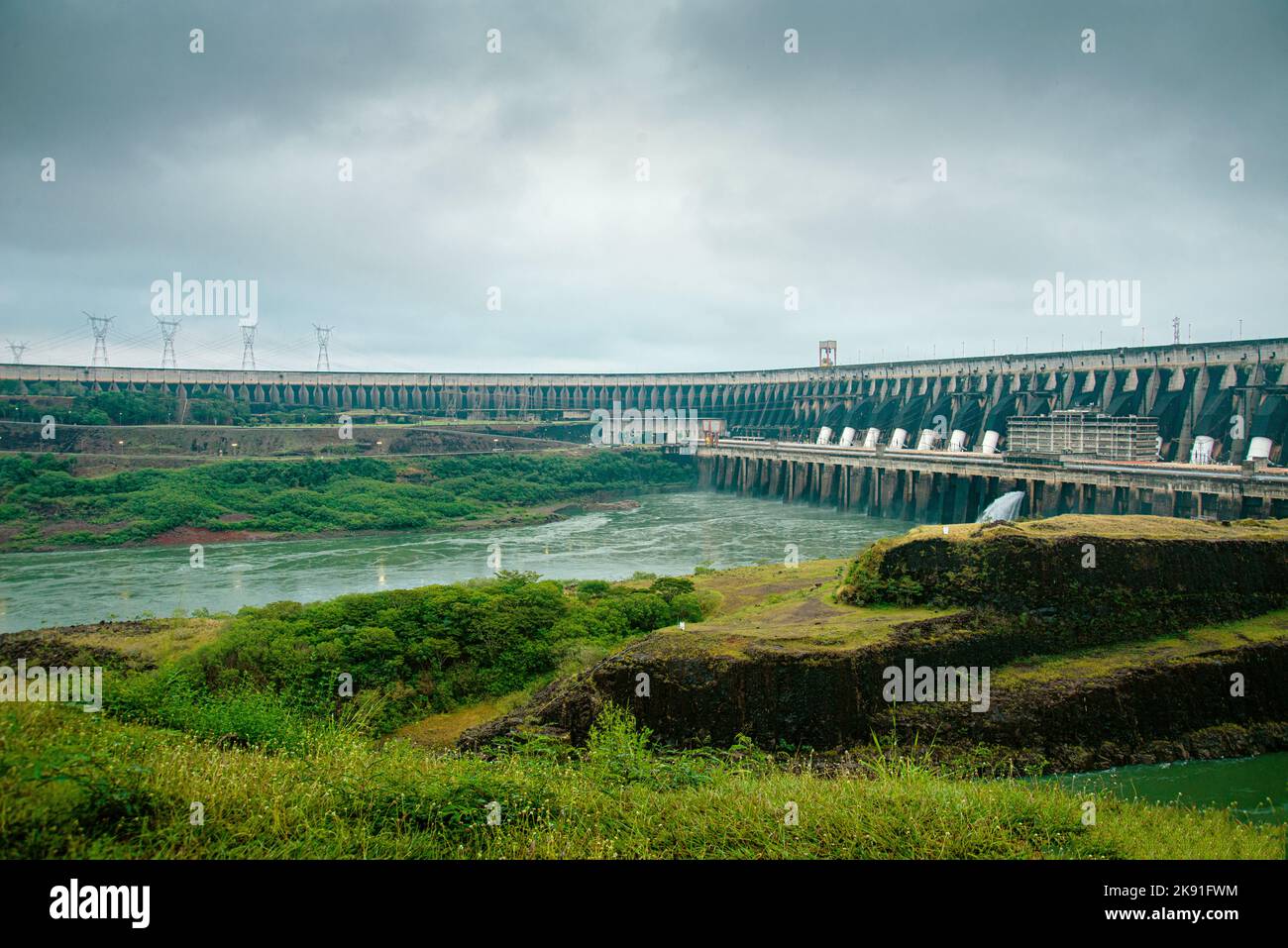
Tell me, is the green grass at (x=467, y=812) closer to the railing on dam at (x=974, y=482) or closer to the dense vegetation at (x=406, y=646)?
the dense vegetation at (x=406, y=646)

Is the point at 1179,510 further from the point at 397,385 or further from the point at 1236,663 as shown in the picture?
the point at 397,385

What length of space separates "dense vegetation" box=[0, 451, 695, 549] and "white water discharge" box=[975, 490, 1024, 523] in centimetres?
3490

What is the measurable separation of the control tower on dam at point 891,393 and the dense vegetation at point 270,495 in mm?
29121

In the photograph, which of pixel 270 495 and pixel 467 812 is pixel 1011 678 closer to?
pixel 467 812

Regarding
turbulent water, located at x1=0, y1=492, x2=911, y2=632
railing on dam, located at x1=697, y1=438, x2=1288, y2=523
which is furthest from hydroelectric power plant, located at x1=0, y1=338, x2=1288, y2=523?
turbulent water, located at x1=0, y1=492, x2=911, y2=632

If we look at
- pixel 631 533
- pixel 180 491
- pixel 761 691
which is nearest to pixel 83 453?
pixel 180 491

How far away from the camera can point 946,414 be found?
7825 centimetres

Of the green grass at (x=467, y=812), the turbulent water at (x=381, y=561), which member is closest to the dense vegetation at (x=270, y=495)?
the turbulent water at (x=381, y=561)

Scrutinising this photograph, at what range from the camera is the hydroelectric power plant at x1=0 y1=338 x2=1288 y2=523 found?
49250 mm

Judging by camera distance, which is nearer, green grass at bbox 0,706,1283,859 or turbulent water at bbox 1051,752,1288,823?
green grass at bbox 0,706,1283,859

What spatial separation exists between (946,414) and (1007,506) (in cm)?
3024

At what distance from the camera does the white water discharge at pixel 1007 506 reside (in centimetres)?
4878

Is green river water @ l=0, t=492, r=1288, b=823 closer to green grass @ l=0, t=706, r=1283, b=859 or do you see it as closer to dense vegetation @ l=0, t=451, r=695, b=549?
dense vegetation @ l=0, t=451, r=695, b=549
